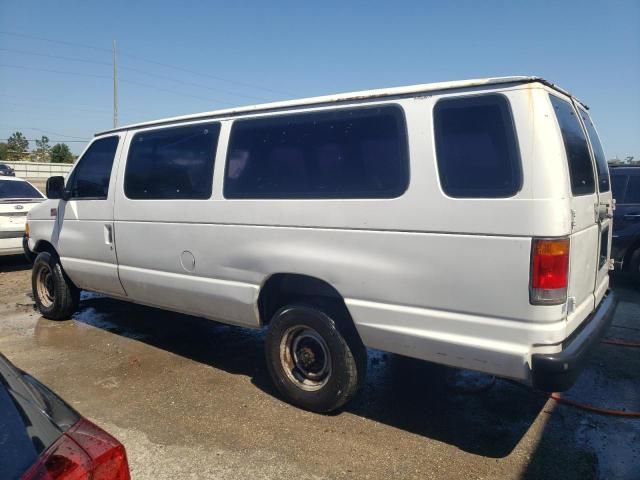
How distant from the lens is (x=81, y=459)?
152 cm

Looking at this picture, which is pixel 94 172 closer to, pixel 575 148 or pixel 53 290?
pixel 53 290

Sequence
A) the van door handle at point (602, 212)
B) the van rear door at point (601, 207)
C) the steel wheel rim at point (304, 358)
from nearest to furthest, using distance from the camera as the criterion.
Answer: the van door handle at point (602, 212), the van rear door at point (601, 207), the steel wheel rim at point (304, 358)

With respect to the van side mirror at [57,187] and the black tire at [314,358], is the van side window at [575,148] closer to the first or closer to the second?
the black tire at [314,358]

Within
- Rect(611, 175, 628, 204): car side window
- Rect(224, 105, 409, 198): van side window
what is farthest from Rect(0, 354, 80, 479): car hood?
Rect(611, 175, 628, 204): car side window

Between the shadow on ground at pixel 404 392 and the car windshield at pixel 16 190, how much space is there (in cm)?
445

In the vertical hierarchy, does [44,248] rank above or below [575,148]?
below

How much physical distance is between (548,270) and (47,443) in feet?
7.83

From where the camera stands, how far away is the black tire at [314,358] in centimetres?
348

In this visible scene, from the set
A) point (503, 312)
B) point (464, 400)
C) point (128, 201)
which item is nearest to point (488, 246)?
point (503, 312)

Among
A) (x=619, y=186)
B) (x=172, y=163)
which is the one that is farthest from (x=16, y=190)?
(x=619, y=186)

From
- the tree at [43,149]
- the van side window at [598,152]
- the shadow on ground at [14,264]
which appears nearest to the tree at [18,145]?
the tree at [43,149]

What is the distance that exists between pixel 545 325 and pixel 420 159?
1.17 m

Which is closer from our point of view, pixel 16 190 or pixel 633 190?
pixel 633 190

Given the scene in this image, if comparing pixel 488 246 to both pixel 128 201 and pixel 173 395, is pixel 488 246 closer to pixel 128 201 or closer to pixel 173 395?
pixel 173 395
